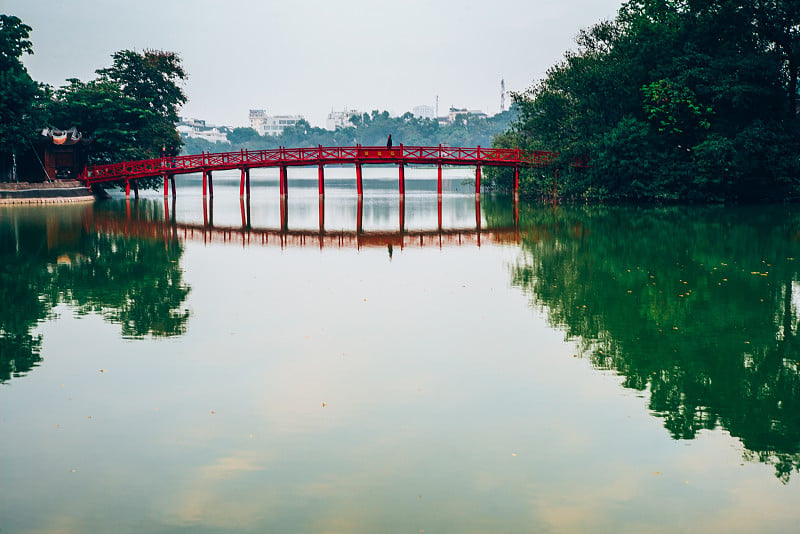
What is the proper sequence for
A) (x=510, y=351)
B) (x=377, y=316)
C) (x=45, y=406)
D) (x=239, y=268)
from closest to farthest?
(x=45, y=406)
(x=510, y=351)
(x=377, y=316)
(x=239, y=268)

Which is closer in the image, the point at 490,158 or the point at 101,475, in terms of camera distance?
the point at 101,475

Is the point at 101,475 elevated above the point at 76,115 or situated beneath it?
situated beneath

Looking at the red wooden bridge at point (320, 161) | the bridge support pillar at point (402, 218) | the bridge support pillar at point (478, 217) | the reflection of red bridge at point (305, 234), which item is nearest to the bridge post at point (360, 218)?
the reflection of red bridge at point (305, 234)

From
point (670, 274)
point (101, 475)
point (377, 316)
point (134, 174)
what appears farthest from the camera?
point (134, 174)

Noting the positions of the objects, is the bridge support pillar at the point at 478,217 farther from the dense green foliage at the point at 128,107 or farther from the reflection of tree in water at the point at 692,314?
the dense green foliage at the point at 128,107

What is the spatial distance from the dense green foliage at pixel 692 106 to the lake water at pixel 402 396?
21757 mm

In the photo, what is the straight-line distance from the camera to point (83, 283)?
19.0 metres

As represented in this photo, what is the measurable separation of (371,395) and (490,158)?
4265 centimetres

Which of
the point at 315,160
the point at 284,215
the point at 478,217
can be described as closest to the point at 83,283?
the point at 284,215

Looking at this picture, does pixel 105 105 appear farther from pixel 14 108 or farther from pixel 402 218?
pixel 402 218

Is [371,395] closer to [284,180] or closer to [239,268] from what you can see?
[239,268]

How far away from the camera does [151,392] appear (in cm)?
1029

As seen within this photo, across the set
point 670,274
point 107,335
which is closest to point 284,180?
point 670,274

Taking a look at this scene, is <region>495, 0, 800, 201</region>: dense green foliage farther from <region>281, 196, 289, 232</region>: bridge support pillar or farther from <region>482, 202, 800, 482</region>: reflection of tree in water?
<region>281, 196, 289, 232</region>: bridge support pillar
